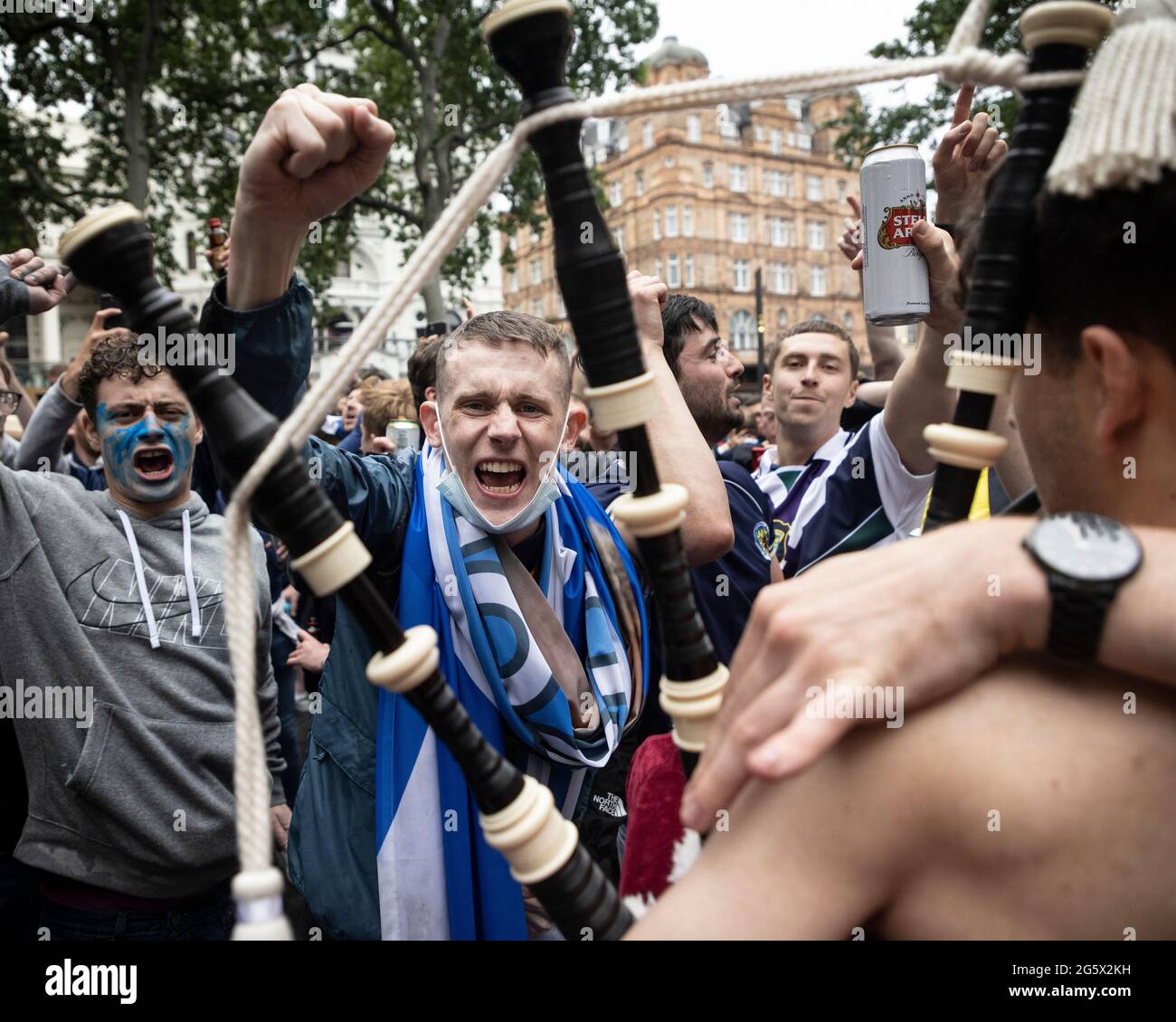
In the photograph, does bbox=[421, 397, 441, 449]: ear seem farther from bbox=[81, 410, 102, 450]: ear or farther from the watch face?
the watch face

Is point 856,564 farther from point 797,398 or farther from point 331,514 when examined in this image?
point 797,398

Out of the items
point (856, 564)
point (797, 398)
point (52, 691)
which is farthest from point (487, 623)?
point (797, 398)

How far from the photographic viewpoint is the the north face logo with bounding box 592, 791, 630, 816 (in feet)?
Answer: 8.59

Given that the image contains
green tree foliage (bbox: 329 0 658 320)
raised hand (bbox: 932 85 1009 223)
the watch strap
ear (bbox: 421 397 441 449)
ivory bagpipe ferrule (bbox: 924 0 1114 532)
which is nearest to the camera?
the watch strap

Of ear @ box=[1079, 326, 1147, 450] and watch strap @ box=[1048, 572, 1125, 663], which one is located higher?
ear @ box=[1079, 326, 1147, 450]

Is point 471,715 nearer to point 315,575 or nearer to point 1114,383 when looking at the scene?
point 315,575

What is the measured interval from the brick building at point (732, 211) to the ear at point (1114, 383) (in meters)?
45.3

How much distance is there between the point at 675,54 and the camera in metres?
52.1

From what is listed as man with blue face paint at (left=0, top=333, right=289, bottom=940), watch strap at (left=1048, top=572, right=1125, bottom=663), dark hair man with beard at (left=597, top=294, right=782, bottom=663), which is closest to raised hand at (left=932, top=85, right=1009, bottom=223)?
dark hair man with beard at (left=597, top=294, right=782, bottom=663)

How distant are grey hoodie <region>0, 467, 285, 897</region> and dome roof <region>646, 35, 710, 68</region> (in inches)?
2021

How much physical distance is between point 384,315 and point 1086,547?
812mm

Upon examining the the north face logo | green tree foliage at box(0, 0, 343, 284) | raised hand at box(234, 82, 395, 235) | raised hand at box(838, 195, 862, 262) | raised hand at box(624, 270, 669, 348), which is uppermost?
green tree foliage at box(0, 0, 343, 284)

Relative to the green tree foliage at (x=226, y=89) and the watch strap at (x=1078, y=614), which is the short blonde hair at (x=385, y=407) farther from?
the green tree foliage at (x=226, y=89)
